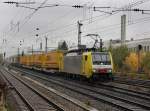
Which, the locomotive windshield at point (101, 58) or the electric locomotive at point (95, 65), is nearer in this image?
the electric locomotive at point (95, 65)

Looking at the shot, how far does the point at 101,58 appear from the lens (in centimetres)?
3272

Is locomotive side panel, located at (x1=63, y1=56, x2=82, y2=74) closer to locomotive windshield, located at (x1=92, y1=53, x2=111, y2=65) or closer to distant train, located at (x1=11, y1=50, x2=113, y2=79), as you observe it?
distant train, located at (x1=11, y1=50, x2=113, y2=79)

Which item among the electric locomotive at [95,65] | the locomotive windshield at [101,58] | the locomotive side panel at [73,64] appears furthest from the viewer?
the locomotive side panel at [73,64]

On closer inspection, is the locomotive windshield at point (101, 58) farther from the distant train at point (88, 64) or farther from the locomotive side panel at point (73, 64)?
the locomotive side panel at point (73, 64)

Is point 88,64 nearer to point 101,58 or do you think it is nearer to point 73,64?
point 101,58

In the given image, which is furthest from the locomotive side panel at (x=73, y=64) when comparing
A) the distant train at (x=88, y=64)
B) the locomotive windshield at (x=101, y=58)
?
the locomotive windshield at (x=101, y=58)

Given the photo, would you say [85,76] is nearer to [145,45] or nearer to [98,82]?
[98,82]

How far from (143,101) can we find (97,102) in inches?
91.2

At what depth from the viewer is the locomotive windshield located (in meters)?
32.3

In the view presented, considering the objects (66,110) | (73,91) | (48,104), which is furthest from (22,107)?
(73,91)

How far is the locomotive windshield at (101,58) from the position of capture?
1273 inches

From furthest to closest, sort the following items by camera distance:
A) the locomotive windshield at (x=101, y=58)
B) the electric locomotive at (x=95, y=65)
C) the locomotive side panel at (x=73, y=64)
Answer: the locomotive side panel at (x=73, y=64)
the locomotive windshield at (x=101, y=58)
the electric locomotive at (x=95, y=65)

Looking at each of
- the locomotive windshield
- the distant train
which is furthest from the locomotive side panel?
the locomotive windshield

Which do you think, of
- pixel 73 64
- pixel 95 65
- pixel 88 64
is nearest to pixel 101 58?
pixel 95 65
